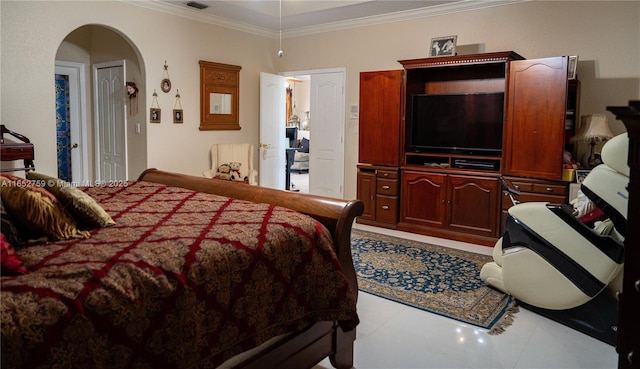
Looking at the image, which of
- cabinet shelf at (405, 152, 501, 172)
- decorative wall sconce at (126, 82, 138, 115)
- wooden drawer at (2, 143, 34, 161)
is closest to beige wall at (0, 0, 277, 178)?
decorative wall sconce at (126, 82, 138, 115)

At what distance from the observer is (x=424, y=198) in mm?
5176

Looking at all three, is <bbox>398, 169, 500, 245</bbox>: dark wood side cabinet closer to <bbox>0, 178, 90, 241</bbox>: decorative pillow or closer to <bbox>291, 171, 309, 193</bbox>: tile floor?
<bbox>291, 171, 309, 193</bbox>: tile floor

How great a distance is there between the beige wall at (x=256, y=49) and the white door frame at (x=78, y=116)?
1518mm

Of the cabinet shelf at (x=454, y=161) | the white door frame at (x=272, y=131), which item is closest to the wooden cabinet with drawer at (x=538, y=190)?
the cabinet shelf at (x=454, y=161)

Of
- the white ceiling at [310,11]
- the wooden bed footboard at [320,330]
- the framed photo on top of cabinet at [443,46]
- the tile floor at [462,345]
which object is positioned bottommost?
the tile floor at [462,345]

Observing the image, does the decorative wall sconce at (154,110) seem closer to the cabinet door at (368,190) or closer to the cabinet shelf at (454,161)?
the cabinet door at (368,190)

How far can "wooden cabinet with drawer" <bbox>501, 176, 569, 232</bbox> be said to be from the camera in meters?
4.32

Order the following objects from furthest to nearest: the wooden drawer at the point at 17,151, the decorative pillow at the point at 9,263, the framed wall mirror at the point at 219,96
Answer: the framed wall mirror at the point at 219,96, the wooden drawer at the point at 17,151, the decorative pillow at the point at 9,263

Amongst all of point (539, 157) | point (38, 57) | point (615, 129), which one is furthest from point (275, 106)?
point (615, 129)

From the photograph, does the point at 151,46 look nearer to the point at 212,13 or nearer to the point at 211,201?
the point at 212,13

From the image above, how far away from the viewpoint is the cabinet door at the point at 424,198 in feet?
16.6

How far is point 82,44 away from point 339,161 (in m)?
3.91

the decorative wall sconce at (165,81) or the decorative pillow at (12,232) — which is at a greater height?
the decorative wall sconce at (165,81)

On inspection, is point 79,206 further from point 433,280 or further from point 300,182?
point 300,182
